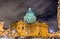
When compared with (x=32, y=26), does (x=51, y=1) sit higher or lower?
higher

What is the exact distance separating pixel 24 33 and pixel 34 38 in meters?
0.14

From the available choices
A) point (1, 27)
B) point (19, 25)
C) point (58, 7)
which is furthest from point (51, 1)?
point (1, 27)

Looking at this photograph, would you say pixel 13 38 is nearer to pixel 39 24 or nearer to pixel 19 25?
pixel 19 25

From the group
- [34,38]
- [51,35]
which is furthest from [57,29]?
[34,38]

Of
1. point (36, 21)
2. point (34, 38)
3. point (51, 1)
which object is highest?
A: point (51, 1)

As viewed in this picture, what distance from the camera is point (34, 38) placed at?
2.98m

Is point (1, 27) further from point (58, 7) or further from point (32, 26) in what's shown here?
point (58, 7)

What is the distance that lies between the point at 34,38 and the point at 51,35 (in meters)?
0.21

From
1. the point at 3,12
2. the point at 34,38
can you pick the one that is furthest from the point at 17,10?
the point at 34,38

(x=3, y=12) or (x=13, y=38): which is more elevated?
(x=3, y=12)

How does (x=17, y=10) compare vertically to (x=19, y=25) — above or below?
above

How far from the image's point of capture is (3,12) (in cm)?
302

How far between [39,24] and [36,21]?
0.05 meters

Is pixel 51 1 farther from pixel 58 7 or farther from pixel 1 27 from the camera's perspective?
pixel 1 27
